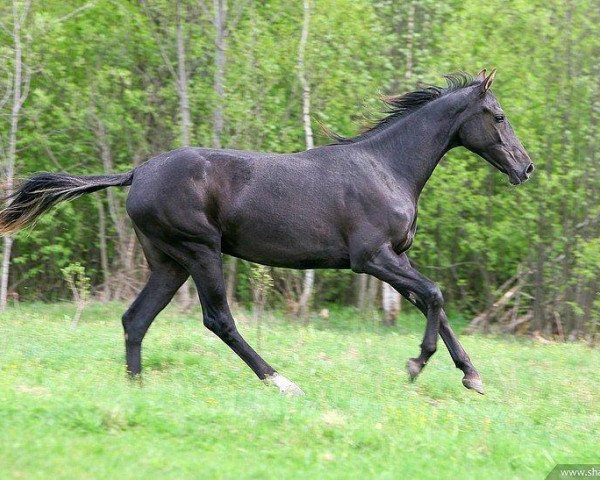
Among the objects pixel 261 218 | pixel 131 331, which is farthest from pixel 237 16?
pixel 131 331

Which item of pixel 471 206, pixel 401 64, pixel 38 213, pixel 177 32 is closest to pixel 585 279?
pixel 471 206

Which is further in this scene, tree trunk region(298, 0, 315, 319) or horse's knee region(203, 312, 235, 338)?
tree trunk region(298, 0, 315, 319)

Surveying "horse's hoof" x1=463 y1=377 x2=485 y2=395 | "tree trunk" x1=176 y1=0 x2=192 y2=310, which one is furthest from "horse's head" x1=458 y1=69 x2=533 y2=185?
"tree trunk" x1=176 y1=0 x2=192 y2=310

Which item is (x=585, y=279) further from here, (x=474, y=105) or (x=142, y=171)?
(x=142, y=171)

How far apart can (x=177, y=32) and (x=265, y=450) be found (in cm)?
1210

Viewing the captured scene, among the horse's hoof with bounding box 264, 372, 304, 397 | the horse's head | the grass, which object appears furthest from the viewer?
the horse's head

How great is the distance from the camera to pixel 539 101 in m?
17.8

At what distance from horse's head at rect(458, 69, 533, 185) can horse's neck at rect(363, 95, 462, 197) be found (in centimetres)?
13

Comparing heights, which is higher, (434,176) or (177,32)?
(177,32)

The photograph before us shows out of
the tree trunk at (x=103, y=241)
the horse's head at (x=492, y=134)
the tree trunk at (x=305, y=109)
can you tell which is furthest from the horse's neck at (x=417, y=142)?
the tree trunk at (x=103, y=241)

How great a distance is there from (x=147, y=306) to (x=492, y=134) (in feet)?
11.6

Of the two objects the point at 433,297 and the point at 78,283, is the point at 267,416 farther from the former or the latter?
the point at 78,283

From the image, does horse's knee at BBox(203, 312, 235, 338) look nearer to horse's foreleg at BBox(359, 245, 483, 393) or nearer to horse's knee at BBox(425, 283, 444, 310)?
horse's foreleg at BBox(359, 245, 483, 393)

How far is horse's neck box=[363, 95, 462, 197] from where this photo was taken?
883 cm
